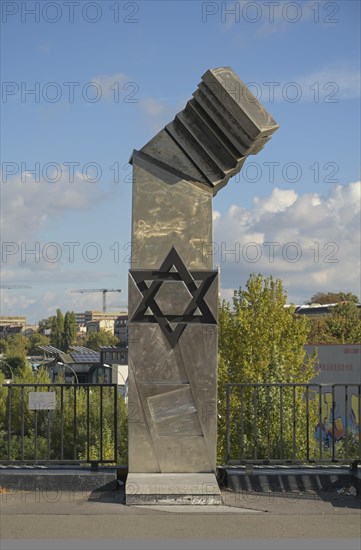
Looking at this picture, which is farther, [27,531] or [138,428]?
[138,428]

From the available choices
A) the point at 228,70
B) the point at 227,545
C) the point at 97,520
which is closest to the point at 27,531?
the point at 97,520

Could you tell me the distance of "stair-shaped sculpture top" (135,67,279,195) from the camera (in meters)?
7.18

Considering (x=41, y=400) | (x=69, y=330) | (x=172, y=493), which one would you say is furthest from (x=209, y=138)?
(x=69, y=330)

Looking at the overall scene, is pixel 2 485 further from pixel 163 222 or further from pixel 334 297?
pixel 334 297

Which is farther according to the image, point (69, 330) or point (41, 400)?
point (69, 330)

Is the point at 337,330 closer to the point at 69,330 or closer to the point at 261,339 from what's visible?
the point at 261,339

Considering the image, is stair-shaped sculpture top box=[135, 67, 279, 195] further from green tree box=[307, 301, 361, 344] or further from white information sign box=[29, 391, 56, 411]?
green tree box=[307, 301, 361, 344]

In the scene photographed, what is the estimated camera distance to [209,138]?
7.40 m

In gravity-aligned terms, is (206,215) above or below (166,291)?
above

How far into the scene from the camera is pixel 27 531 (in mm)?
5848

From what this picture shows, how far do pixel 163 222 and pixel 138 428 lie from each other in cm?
206

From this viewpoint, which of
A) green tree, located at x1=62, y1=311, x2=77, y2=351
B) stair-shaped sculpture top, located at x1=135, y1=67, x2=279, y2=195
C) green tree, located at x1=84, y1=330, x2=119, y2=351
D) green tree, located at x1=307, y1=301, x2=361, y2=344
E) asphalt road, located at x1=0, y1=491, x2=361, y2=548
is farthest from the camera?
green tree, located at x1=62, y1=311, x2=77, y2=351

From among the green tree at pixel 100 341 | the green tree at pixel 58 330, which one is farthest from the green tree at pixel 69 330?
the green tree at pixel 100 341

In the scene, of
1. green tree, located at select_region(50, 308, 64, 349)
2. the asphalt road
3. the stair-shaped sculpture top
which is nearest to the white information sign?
the asphalt road
